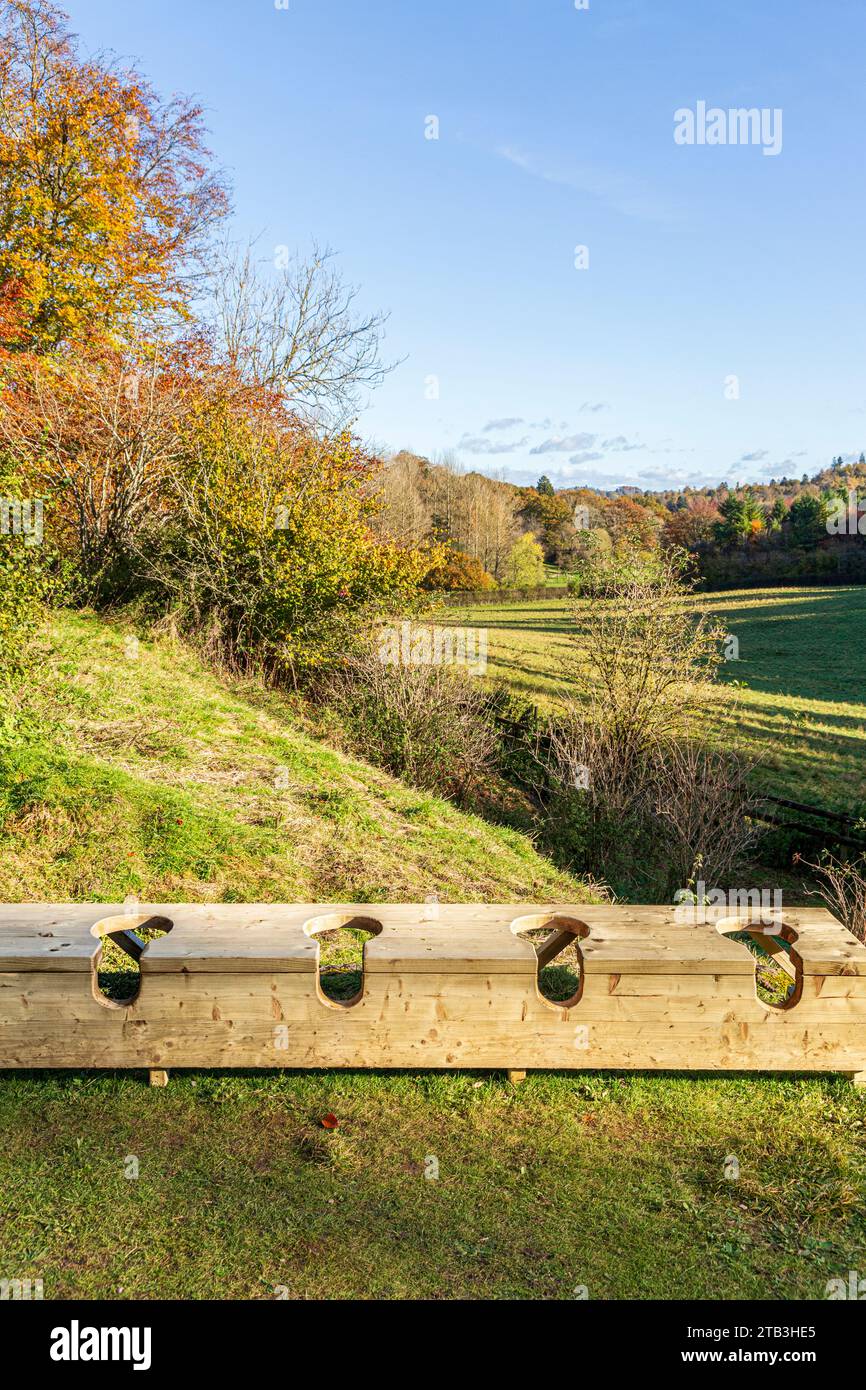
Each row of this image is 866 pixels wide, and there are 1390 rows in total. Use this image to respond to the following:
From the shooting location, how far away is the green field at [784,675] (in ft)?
53.3

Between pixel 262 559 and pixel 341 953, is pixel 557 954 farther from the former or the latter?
pixel 262 559

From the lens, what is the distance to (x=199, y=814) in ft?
24.7

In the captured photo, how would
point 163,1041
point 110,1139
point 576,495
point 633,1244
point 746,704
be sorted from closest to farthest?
1. point 633,1244
2. point 110,1139
3. point 163,1041
4. point 746,704
5. point 576,495

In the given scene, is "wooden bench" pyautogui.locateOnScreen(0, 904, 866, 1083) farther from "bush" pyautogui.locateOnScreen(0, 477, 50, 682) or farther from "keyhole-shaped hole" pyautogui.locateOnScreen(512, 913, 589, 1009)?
"bush" pyautogui.locateOnScreen(0, 477, 50, 682)

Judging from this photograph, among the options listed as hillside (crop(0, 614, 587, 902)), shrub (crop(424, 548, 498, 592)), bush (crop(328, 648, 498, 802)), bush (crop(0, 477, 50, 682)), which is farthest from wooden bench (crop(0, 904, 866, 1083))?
shrub (crop(424, 548, 498, 592))

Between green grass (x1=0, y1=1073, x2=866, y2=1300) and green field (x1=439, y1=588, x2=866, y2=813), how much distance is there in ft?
29.7

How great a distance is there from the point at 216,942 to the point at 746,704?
62.4 feet

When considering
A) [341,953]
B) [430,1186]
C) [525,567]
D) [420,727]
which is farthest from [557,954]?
[525,567]

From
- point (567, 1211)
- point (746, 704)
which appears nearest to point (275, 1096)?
point (567, 1211)

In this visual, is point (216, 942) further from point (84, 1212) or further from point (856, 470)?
point (856, 470)

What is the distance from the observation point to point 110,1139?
387 cm

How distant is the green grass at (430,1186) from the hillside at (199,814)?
238 cm

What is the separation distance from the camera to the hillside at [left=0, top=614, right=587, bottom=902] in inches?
261

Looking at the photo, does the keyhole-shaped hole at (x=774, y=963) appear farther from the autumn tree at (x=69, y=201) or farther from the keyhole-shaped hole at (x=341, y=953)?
the autumn tree at (x=69, y=201)
